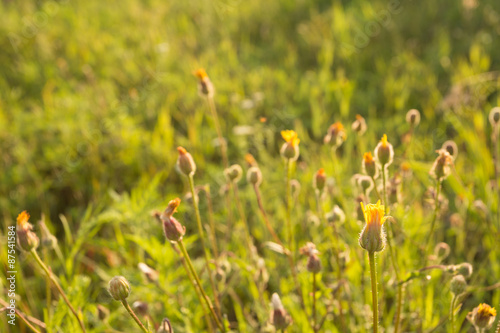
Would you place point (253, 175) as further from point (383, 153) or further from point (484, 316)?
point (484, 316)

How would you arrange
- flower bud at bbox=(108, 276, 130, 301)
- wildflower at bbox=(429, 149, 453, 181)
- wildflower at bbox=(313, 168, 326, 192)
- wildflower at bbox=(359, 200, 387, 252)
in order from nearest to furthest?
wildflower at bbox=(359, 200, 387, 252)
flower bud at bbox=(108, 276, 130, 301)
wildflower at bbox=(429, 149, 453, 181)
wildflower at bbox=(313, 168, 326, 192)

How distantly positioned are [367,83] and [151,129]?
152cm

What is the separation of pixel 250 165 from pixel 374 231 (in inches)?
54.2

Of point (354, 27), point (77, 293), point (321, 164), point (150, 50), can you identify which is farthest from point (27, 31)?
point (77, 293)

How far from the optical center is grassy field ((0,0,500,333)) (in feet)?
4.29

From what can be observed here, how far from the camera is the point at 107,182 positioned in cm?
237

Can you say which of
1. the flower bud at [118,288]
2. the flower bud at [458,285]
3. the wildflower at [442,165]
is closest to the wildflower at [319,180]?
the wildflower at [442,165]

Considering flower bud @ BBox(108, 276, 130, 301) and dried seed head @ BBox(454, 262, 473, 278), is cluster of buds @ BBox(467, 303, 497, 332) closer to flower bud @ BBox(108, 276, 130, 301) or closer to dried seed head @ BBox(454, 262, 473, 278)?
dried seed head @ BBox(454, 262, 473, 278)

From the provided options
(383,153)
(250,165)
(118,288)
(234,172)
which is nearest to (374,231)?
(383,153)

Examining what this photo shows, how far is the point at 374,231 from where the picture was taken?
2.43 ft

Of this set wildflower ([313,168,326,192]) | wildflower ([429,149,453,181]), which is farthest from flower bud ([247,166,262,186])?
wildflower ([429,149,453,181])

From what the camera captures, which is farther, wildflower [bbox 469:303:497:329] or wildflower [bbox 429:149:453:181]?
wildflower [bbox 429:149:453:181]

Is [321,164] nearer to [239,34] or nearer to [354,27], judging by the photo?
[354,27]

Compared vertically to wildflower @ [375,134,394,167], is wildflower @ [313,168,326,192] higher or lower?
lower
